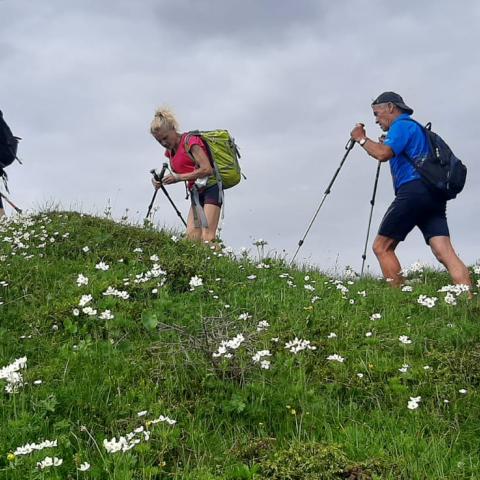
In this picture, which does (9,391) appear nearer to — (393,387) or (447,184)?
(393,387)

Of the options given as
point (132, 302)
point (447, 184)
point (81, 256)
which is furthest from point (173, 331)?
point (447, 184)

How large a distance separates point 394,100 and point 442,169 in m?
1.23

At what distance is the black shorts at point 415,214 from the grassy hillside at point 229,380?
975 millimetres

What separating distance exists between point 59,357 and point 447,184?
212 inches

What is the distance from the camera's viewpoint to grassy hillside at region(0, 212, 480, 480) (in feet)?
13.7

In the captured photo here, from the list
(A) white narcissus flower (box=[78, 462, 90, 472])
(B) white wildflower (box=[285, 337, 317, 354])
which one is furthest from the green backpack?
(A) white narcissus flower (box=[78, 462, 90, 472])

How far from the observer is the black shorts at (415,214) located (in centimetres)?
879

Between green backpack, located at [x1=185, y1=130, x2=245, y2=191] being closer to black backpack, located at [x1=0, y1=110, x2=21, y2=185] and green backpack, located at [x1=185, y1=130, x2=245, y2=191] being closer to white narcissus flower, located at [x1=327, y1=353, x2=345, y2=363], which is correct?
black backpack, located at [x1=0, y1=110, x2=21, y2=185]

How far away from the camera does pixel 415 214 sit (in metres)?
8.91

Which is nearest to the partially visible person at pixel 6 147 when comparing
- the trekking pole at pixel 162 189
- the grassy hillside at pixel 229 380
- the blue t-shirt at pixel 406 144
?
the trekking pole at pixel 162 189

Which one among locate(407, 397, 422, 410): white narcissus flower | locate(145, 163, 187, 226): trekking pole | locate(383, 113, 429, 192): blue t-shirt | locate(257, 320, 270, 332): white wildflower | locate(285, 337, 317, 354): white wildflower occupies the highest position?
locate(145, 163, 187, 226): trekking pole

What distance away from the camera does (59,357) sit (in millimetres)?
5809

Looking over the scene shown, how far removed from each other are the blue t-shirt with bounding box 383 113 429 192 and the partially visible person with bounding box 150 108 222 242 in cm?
291

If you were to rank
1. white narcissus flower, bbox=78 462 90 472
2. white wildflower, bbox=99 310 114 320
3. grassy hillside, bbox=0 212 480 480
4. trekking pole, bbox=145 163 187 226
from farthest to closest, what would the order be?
trekking pole, bbox=145 163 187 226 → white wildflower, bbox=99 310 114 320 → grassy hillside, bbox=0 212 480 480 → white narcissus flower, bbox=78 462 90 472
